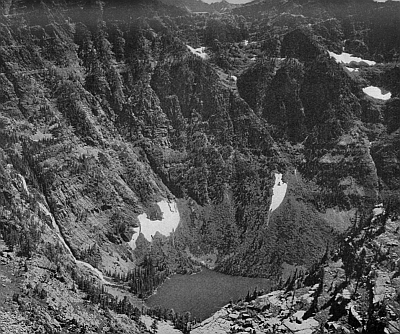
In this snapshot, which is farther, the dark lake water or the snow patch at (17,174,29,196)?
the snow patch at (17,174,29,196)

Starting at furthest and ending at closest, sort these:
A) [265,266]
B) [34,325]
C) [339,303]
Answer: [265,266] < [339,303] < [34,325]

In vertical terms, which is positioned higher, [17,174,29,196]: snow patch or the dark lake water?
[17,174,29,196]: snow patch

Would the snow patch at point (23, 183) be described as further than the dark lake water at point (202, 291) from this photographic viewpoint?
Yes

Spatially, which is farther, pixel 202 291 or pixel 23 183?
pixel 23 183

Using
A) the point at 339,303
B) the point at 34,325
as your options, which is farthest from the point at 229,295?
the point at 34,325

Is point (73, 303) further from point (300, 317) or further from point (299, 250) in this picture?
point (299, 250)

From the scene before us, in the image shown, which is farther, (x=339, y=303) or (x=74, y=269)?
(x=74, y=269)

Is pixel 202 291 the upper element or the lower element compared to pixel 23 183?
lower

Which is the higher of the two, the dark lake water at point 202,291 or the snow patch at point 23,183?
the snow patch at point 23,183
